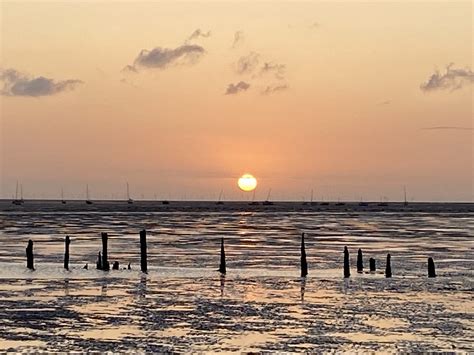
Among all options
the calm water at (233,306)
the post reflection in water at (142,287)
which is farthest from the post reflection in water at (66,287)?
the post reflection in water at (142,287)

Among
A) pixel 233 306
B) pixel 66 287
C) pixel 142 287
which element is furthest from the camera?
pixel 142 287

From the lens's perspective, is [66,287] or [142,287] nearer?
[66,287]

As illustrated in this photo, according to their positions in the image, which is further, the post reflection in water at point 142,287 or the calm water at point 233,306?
the post reflection in water at point 142,287

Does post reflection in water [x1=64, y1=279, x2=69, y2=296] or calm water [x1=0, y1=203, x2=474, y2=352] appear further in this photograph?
post reflection in water [x1=64, y1=279, x2=69, y2=296]

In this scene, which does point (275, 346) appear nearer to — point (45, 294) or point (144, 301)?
point (144, 301)

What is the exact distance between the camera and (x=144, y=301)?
118 feet

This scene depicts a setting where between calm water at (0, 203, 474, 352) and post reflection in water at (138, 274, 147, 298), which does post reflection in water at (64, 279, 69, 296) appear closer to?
calm water at (0, 203, 474, 352)

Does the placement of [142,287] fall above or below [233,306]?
above

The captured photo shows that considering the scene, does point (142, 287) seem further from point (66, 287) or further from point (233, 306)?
point (233, 306)

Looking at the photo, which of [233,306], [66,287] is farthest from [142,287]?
[233,306]

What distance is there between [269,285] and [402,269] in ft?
44.9

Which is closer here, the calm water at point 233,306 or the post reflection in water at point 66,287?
the calm water at point 233,306

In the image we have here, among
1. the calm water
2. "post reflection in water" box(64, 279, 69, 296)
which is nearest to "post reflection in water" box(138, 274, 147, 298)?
the calm water

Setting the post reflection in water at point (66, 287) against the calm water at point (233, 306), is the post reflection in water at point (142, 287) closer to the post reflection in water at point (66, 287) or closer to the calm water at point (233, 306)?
the calm water at point (233, 306)
